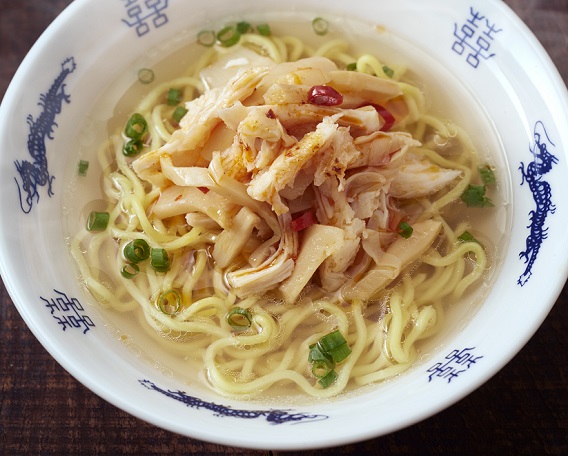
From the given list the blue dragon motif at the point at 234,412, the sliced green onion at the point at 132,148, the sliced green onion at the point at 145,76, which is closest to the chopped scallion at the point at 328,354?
the blue dragon motif at the point at 234,412

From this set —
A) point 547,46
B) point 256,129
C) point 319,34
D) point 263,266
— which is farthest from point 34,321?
point 547,46

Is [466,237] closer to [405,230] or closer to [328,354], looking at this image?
[405,230]

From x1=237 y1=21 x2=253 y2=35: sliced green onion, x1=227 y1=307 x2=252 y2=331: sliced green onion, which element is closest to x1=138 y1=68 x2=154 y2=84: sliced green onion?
x1=237 y1=21 x2=253 y2=35: sliced green onion

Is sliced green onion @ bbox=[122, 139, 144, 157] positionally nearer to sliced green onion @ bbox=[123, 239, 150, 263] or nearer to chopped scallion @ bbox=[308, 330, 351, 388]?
sliced green onion @ bbox=[123, 239, 150, 263]

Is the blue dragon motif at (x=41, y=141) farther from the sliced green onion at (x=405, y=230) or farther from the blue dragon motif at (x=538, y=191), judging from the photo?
the blue dragon motif at (x=538, y=191)

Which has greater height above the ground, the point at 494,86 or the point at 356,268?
the point at 494,86

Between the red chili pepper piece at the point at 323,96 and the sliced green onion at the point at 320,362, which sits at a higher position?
the red chili pepper piece at the point at 323,96

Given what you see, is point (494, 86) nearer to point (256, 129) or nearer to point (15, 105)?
point (256, 129)
